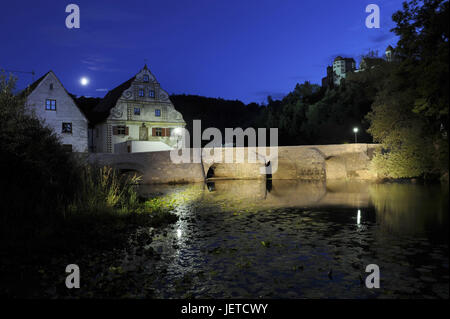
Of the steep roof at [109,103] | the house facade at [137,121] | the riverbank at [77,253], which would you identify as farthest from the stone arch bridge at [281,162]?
the riverbank at [77,253]

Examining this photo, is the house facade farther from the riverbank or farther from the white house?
the riverbank

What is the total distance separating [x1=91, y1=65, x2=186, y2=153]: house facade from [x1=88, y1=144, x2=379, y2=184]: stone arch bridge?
414 cm

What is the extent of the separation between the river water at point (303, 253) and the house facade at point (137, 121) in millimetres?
25045

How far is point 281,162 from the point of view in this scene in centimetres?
4062

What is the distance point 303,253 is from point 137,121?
3412 cm

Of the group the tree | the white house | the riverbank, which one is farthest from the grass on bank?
the white house

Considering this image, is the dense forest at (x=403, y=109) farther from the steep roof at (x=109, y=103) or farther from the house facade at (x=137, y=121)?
the steep roof at (x=109, y=103)

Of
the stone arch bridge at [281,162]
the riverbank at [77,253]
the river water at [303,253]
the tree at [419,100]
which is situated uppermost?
the tree at [419,100]

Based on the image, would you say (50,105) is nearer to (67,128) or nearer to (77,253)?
(67,128)

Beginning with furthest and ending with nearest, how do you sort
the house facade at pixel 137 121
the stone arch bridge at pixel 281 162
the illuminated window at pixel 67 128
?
the house facade at pixel 137 121, the illuminated window at pixel 67 128, the stone arch bridge at pixel 281 162

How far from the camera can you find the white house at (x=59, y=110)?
3372cm

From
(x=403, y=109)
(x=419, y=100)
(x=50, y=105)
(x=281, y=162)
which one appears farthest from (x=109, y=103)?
(x=419, y=100)

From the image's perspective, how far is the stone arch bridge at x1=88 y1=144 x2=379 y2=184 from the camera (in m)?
34.1
